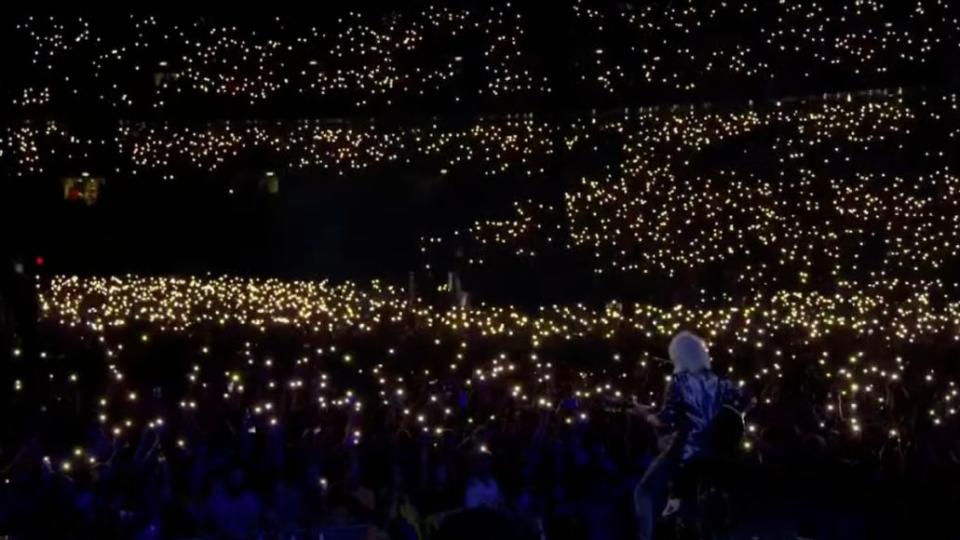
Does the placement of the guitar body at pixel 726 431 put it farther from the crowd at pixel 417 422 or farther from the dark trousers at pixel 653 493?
the dark trousers at pixel 653 493

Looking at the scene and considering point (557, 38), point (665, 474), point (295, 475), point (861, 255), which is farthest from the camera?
point (557, 38)

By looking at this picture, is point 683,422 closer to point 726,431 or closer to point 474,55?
point 726,431

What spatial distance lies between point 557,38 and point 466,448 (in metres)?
11.2

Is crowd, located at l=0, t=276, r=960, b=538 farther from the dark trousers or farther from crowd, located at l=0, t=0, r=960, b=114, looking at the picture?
crowd, located at l=0, t=0, r=960, b=114

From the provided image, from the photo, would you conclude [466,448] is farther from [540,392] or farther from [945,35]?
[945,35]

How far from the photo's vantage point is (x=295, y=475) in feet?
35.3

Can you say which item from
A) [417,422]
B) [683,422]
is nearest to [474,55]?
[417,422]

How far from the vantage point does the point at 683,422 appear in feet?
26.9

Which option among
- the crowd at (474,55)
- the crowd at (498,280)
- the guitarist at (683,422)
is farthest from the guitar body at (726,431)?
the crowd at (474,55)

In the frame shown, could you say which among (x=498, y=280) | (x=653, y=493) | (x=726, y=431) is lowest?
(x=653, y=493)

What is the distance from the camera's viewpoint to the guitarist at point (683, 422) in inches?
321

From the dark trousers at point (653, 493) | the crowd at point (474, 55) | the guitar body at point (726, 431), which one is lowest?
the dark trousers at point (653, 493)

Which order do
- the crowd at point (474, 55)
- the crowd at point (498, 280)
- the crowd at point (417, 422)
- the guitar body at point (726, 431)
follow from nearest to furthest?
1. the guitar body at point (726, 431)
2. the crowd at point (417, 422)
3. the crowd at point (498, 280)
4. the crowd at point (474, 55)

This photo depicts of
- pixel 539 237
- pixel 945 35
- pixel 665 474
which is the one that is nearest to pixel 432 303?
pixel 539 237
